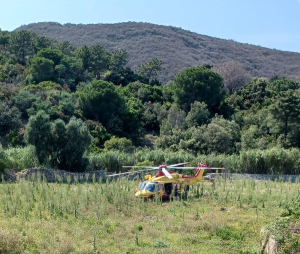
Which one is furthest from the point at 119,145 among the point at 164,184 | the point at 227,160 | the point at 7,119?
the point at 164,184

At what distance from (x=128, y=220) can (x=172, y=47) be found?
94.2 meters

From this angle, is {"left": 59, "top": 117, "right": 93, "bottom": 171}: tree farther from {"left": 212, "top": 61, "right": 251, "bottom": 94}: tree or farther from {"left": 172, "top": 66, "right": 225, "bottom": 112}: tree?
{"left": 212, "top": 61, "right": 251, "bottom": 94}: tree

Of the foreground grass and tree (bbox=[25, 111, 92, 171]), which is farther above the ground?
tree (bbox=[25, 111, 92, 171])

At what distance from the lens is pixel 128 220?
41.0 ft

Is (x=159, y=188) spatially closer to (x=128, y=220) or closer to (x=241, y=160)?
(x=128, y=220)

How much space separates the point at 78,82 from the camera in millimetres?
52219

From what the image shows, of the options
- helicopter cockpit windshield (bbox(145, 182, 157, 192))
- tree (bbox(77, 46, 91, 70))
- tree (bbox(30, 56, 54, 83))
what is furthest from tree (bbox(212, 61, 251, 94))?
helicopter cockpit windshield (bbox(145, 182, 157, 192))

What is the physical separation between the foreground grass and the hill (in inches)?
2706

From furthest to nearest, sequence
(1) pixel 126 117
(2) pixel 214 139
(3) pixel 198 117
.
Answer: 1. (1) pixel 126 117
2. (3) pixel 198 117
3. (2) pixel 214 139

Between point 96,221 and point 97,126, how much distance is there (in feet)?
83.4

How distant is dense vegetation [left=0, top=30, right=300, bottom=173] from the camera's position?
23516mm

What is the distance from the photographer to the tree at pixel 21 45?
53425 millimetres

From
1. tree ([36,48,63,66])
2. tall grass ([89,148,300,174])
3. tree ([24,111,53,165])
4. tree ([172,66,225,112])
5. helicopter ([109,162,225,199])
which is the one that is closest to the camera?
helicopter ([109,162,225,199])

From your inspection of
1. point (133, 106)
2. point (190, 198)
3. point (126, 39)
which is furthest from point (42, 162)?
point (126, 39)
